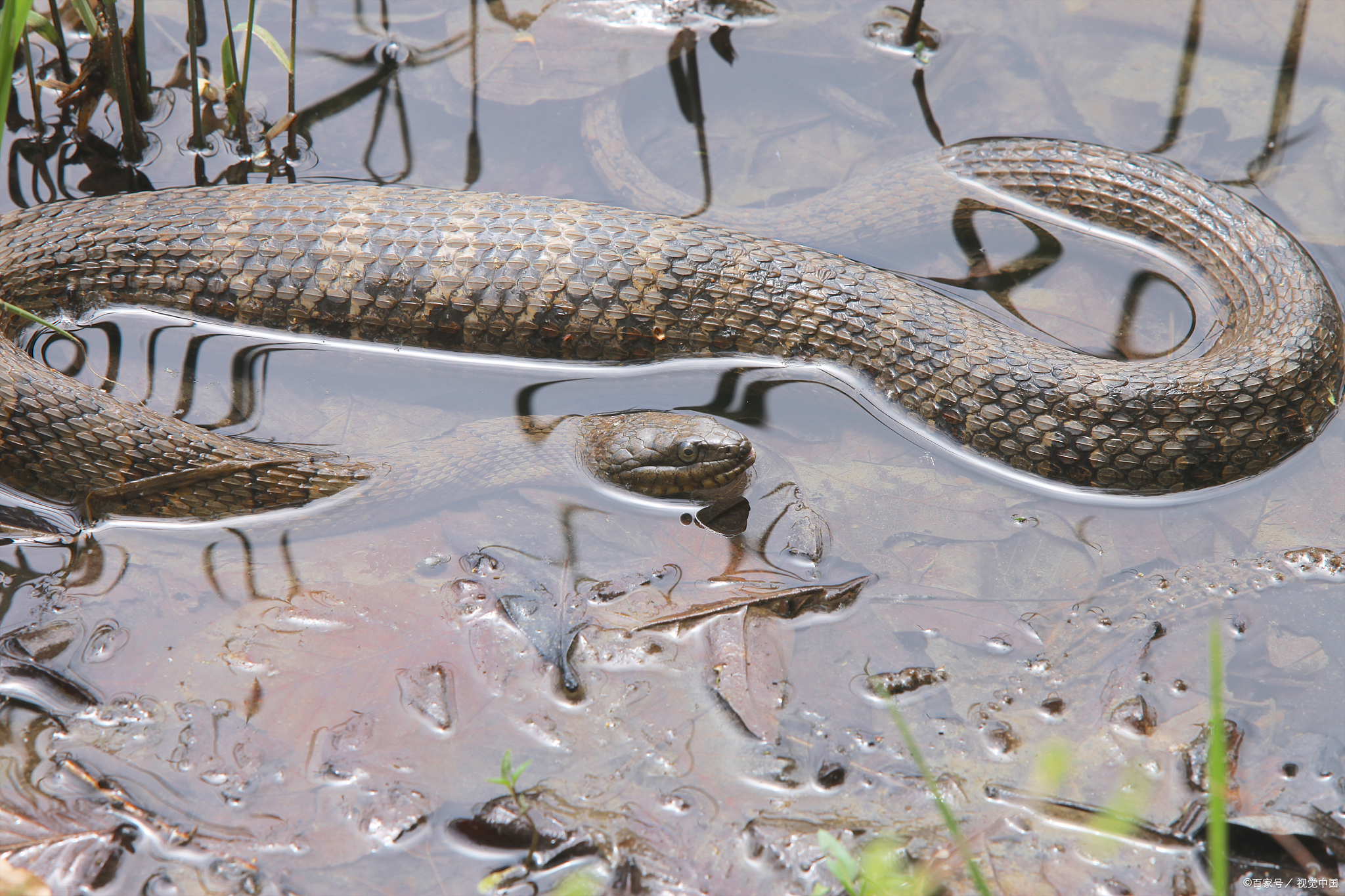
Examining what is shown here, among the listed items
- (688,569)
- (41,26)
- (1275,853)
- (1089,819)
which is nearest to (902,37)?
(688,569)

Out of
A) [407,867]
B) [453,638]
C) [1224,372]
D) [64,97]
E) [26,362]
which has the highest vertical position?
[64,97]

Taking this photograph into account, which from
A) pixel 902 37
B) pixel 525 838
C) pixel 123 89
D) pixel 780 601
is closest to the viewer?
pixel 525 838

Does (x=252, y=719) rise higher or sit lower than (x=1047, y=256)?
lower

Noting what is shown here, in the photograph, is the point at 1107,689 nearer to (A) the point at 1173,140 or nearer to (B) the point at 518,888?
(B) the point at 518,888

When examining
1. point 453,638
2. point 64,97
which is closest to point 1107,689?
point 453,638

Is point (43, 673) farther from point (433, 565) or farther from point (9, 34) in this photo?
point (9, 34)

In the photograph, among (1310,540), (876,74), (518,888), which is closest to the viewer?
(518,888)

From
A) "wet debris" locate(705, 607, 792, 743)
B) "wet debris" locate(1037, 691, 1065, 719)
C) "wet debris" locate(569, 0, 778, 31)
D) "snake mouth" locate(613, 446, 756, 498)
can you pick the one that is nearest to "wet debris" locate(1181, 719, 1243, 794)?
"wet debris" locate(1037, 691, 1065, 719)

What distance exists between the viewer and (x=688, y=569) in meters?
4.19

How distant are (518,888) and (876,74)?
231 inches

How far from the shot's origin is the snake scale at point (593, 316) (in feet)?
14.8

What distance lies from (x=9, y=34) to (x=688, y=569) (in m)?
3.24

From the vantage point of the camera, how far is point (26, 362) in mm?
4645

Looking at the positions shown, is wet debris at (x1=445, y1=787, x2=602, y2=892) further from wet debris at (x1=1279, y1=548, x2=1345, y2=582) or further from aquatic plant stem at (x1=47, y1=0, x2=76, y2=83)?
aquatic plant stem at (x1=47, y1=0, x2=76, y2=83)
